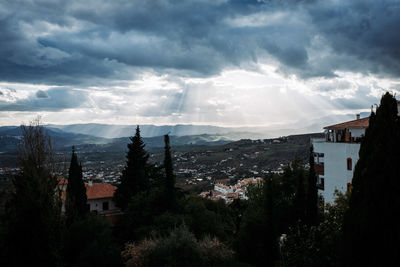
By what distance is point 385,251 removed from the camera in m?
9.67

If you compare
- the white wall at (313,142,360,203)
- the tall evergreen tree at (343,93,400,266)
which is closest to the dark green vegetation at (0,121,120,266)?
the tall evergreen tree at (343,93,400,266)

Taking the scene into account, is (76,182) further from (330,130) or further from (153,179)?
(330,130)

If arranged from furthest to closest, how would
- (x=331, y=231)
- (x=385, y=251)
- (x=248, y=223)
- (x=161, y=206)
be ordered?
1. (x=161, y=206)
2. (x=248, y=223)
3. (x=331, y=231)
4. (x=385, y=251)

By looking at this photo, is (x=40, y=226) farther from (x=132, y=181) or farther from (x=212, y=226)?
(x=132, y=181)

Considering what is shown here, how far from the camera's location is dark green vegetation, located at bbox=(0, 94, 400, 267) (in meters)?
10.2

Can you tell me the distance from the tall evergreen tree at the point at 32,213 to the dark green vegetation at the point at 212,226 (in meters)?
0.05

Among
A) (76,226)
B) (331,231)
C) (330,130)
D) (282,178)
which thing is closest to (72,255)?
Result: (76,226)

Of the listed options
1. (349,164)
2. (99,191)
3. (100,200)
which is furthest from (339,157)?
(99,191)

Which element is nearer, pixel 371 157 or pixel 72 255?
pixel 371 157

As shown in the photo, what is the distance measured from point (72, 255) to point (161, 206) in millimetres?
8343

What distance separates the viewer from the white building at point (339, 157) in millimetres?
24797

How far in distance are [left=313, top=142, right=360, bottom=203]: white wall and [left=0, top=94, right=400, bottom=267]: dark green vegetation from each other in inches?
154

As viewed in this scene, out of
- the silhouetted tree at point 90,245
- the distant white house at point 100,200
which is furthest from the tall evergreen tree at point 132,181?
the silhouetted tree at point 90,245

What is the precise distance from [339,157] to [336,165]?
2.38 ft
